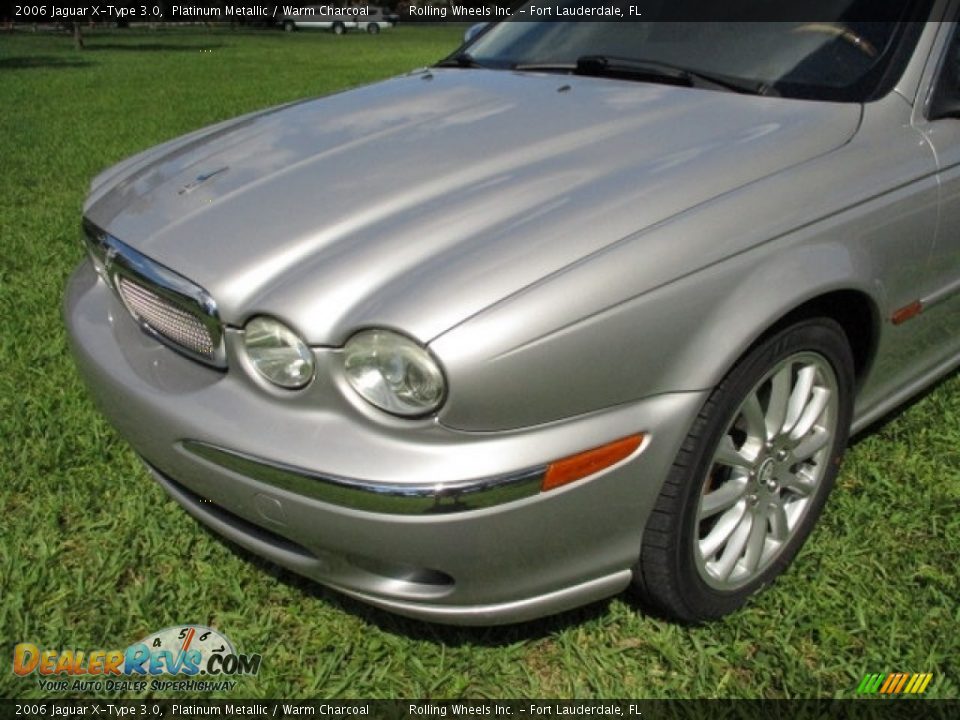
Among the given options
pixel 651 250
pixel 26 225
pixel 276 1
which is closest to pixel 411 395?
pixel 651 250

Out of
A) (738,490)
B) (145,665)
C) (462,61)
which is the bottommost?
(145,665)

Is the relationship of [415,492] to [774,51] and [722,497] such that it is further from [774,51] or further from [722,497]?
[774,51]

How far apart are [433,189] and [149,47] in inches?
1072

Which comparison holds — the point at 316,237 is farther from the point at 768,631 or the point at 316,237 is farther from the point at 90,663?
the point at 768,631

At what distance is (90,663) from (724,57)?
225 centimetres

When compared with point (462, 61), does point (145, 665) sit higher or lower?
lower

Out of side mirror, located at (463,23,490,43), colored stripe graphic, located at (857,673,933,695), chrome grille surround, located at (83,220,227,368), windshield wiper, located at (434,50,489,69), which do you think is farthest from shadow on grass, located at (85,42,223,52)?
colored stripe graphic, located at (857,673,933,695)

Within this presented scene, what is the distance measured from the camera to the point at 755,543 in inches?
83.4

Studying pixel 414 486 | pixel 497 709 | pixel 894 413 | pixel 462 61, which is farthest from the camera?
pixel 462 61

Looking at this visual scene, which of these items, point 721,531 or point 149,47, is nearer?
point 721,531

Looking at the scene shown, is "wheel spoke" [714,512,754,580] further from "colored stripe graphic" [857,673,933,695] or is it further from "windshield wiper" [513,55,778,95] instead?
"windshield wiper" [513,55,778,95]

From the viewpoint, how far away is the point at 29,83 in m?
13.8

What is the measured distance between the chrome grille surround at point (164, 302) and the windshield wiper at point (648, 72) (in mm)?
1455

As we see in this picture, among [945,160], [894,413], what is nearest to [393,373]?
[945,160]
